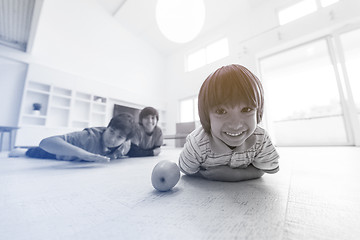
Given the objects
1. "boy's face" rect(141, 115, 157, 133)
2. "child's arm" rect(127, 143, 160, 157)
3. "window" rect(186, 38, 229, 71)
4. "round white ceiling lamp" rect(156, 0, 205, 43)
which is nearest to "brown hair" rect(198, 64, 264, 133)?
"boy's face" rect(141, 115, 157, 133)

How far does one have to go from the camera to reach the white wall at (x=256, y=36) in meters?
2.53

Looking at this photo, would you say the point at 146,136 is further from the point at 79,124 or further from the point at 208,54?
the point at 208,54

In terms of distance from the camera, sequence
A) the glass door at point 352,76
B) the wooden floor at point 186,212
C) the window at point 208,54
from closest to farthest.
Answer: the wooden floor at point 186,212, the glass door at point 352,76, the window at point 208,54

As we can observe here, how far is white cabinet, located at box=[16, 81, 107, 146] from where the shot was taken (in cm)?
249

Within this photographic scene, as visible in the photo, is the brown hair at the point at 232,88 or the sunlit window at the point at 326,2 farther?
the sunlit window at the point at 326,2

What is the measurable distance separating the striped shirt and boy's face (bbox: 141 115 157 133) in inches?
41.3

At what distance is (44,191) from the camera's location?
18.1 inches

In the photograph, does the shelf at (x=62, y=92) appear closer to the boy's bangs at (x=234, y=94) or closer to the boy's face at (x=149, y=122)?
the boy's face at (x=149, y=122)

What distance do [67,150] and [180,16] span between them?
188 centimetres

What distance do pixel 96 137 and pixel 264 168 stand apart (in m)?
1.18

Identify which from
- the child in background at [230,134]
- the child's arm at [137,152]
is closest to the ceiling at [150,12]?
the child's arm at [137,152]

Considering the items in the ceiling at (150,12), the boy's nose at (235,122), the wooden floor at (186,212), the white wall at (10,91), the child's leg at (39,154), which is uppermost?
the ceiling at (150,12)

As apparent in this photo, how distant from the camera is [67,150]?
937 millimetres

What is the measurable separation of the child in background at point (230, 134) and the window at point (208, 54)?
4089 millimetres
